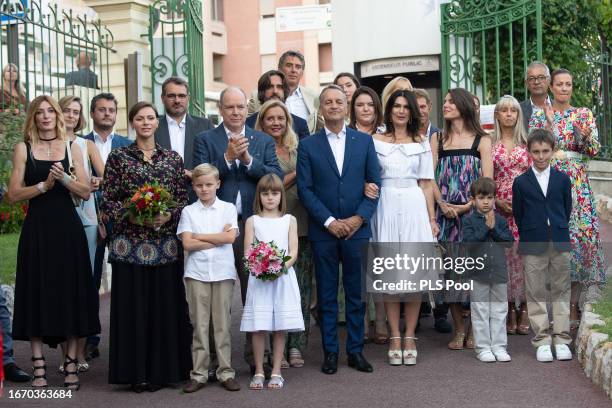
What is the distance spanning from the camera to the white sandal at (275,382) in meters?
7.61

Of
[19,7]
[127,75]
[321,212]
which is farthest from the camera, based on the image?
[127,75]

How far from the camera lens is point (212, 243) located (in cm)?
766

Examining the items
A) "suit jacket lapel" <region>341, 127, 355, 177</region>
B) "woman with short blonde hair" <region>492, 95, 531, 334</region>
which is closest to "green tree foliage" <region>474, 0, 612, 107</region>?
"woman with short blonde hair" <region>492, 95, 531, 334</region>

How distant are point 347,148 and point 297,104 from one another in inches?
70.6

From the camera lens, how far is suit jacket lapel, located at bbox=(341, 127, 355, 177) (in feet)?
27.1

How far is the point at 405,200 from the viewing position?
849cm

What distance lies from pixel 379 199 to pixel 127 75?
22.2 ft

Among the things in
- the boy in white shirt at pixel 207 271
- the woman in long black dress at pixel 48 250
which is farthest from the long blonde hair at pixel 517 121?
the woman in long black dress at pixel 48 250

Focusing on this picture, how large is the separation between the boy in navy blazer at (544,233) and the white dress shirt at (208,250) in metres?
2.37

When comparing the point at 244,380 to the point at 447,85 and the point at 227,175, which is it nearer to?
the point at 227,175

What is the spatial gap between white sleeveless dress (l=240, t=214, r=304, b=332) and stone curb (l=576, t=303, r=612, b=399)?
202 centimetres

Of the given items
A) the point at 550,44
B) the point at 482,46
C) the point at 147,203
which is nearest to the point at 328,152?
the point at 147,203

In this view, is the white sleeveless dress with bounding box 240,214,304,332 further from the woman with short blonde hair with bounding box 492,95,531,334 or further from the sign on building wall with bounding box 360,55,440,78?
the sign on building wall with bounding box 360,55,440,78

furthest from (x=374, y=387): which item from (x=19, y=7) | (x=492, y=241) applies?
(x=19, y=7)
